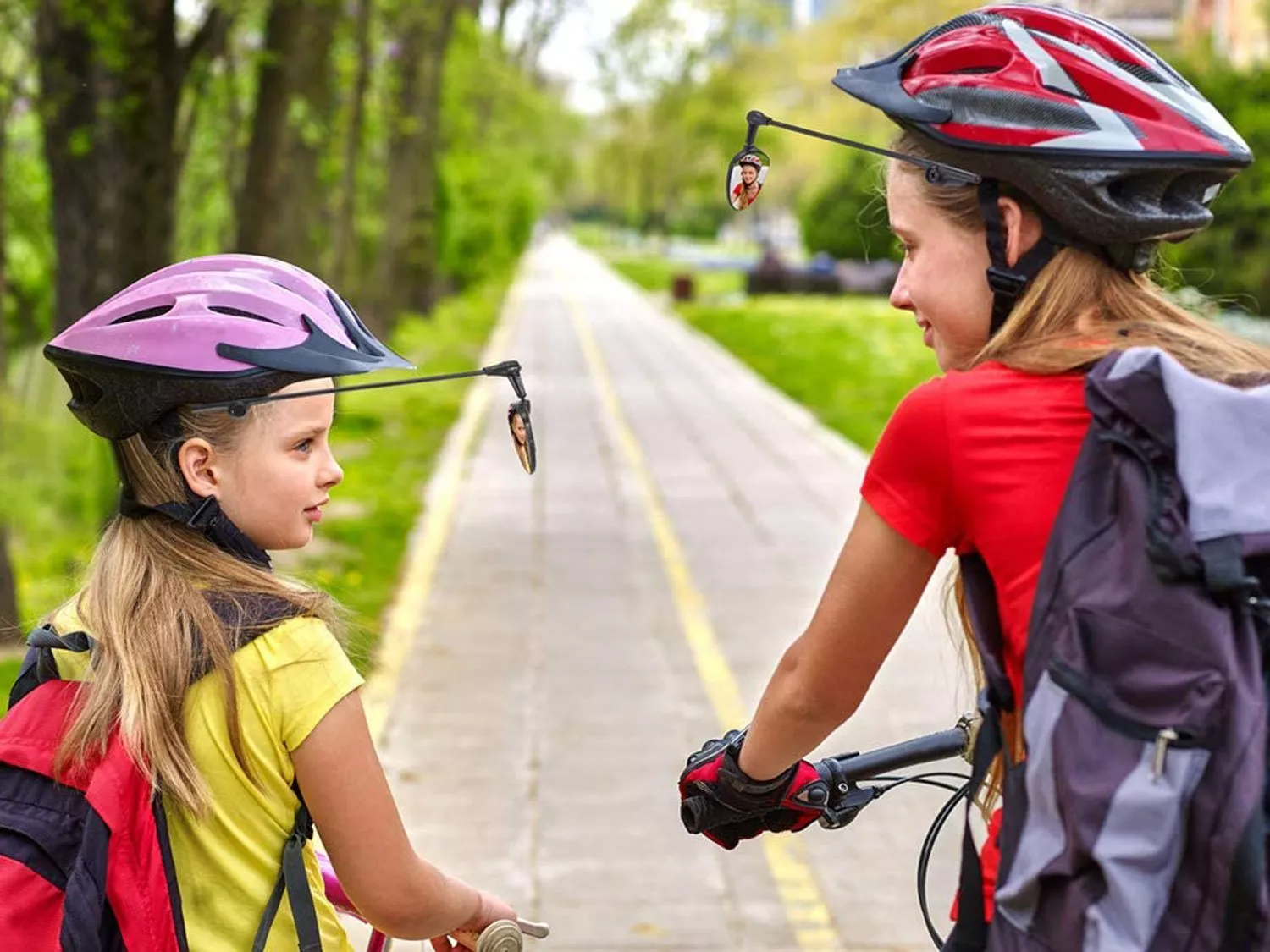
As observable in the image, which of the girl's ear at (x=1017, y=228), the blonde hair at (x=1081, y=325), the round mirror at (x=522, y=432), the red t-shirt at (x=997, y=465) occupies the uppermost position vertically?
the girl's ear at (x=1017, y=228)

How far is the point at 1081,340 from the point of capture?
6.24ft

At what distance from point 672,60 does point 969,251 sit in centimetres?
6357

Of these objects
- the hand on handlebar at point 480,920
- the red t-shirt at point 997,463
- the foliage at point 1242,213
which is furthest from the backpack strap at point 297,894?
the foliage at point 1242,213

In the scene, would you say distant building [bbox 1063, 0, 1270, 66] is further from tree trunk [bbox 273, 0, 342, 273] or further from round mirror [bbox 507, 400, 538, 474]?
round mirror [bbox 507, 400, 538, 474]

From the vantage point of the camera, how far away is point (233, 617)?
7.10 feet

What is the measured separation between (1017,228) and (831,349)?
81.0ft

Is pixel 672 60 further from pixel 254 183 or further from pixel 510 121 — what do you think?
pixel 254 183

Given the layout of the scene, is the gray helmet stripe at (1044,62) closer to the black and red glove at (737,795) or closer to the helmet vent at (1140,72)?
the helmet vent at (1140,72)

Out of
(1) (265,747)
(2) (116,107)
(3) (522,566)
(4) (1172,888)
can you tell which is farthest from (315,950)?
(3) (522,566)

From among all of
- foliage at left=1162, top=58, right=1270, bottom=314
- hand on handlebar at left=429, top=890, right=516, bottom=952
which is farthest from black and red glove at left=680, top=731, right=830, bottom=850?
foliage at left=1162, top=58, right=1270, bottom=314

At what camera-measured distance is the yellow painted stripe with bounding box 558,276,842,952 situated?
522 cm

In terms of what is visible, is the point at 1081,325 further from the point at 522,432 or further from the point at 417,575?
the point at 417,575

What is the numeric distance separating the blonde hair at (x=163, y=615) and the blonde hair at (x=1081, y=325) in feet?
2.83

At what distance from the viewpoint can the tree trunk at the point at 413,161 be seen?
2528 centimetres
